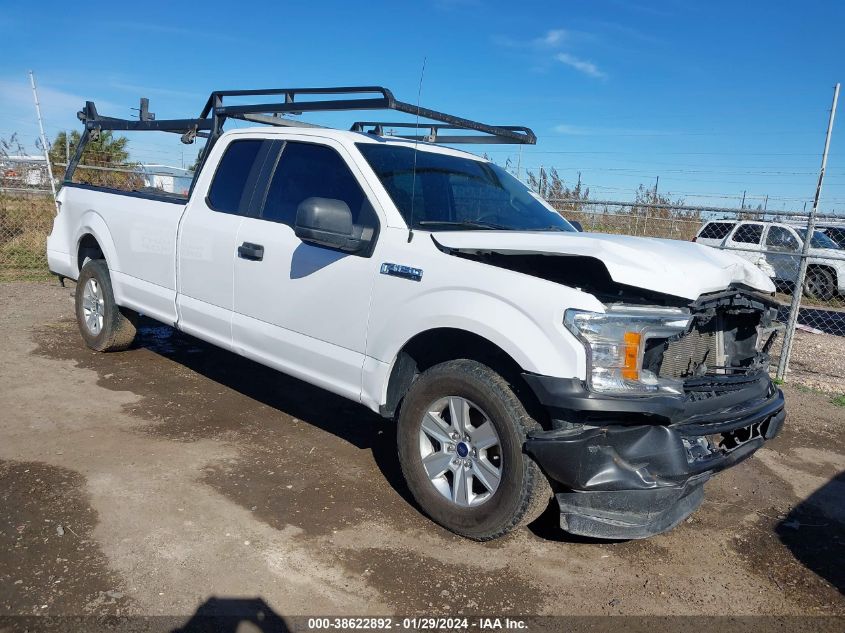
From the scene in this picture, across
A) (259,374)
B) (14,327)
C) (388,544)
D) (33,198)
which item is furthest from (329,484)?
(33,198)

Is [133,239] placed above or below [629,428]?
above

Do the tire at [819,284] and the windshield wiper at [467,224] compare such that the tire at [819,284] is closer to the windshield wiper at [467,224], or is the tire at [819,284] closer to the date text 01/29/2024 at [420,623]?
the windshield wiper at [467,224]

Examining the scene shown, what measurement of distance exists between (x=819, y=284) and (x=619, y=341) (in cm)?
1490

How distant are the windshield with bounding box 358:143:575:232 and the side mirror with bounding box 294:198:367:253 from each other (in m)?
0.32

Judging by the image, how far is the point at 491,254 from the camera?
3457mm

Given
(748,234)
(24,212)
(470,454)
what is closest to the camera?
(470,454)

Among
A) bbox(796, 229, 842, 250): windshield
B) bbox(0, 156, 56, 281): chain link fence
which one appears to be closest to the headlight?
bbox(0, 156, 56, 281): chain link fence

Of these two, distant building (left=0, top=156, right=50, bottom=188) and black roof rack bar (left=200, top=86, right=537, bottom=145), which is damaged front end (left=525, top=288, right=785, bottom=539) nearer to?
black roof rack bar (left=200, top=86, right=537, bottom=145)

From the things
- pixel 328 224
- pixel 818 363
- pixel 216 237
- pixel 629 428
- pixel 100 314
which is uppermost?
pixel 328 224

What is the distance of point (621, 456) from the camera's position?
3074 mm

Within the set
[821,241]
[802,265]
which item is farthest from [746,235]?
[802,265]

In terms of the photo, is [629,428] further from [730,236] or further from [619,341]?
[730,236]

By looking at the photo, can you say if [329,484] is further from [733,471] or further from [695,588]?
[733,471]

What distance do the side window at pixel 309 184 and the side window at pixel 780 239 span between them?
13497 millimetres
